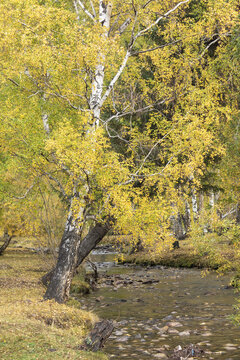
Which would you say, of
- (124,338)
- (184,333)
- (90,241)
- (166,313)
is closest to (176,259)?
(90,241)

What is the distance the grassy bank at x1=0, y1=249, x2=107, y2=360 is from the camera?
323 inches

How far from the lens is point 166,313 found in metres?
13.9

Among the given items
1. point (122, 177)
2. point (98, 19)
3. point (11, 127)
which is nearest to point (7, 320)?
point (122, 177)

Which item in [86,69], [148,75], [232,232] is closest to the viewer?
[232,232]

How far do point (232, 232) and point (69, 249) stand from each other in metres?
5.58

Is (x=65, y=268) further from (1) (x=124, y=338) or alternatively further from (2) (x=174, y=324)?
(2) (x=174, y=324)

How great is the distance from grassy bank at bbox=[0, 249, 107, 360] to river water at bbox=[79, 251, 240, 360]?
→ 101cm

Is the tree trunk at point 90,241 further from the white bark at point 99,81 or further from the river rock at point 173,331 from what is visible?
the river rock at point 173,331

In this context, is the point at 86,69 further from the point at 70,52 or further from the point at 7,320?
the point at 7,320

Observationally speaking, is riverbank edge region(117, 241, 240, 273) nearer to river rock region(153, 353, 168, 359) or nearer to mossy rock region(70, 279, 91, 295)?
mossy rock region(70, 279, 91, 295)

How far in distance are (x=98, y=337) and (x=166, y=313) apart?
5063 millimetres

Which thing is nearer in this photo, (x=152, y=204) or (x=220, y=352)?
(x=220, y=352)

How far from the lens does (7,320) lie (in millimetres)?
10008

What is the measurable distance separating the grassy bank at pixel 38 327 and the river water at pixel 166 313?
1.01 metres
